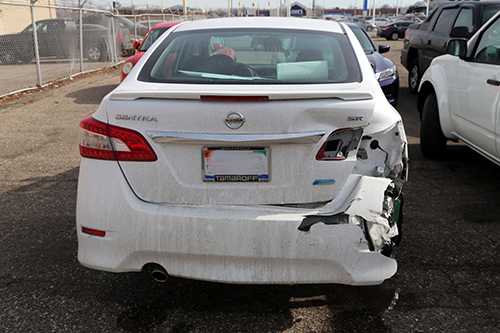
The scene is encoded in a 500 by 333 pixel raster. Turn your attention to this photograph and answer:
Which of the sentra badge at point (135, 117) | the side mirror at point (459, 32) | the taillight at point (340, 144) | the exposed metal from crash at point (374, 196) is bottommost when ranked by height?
the exposed metal from crash at point (374, 196)

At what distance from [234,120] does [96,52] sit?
15202 millimetres

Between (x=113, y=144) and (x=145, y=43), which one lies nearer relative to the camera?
(x=113, y=144)

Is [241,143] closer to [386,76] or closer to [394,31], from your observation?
[386,76]

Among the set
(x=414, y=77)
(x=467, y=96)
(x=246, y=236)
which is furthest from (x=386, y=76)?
(x=246, y=236)

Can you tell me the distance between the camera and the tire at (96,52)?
50.2 feet

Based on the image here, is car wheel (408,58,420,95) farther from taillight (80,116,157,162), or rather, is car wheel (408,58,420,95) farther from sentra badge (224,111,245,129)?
taillight (80,116,157,162)

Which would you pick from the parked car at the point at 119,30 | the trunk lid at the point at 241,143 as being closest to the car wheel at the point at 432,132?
the trunk lid at the point at 241,143

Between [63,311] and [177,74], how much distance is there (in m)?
1.55

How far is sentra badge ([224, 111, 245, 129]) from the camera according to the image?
2.27m

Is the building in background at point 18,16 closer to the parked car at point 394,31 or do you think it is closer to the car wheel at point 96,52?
the car wheel at point 96,52

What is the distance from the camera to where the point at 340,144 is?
234 cm

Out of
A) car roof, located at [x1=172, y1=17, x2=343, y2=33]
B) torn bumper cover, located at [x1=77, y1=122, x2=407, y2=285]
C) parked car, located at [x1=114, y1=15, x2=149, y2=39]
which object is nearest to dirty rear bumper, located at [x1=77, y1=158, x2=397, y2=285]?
torn bumper cover, located at [x1=77, y1=122, x2=407, y2=285]

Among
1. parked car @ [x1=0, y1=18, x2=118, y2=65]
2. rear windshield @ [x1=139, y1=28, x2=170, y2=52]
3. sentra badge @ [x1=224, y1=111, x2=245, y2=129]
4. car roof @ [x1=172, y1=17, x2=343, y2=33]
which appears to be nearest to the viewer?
sentra badge @ [x1=224, y1=111, x2=245, y2=129]

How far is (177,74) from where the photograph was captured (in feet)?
9.28
